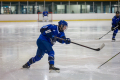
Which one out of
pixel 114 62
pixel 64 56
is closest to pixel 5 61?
pixel 64 56

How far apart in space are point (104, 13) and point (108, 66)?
21.3m

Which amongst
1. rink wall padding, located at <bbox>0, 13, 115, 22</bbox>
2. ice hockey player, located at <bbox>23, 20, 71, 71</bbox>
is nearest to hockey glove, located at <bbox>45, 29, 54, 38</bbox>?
ice hockey player, located at <bbox>23, 20, 71, 71</bbox>

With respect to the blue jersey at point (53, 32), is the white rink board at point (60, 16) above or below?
above

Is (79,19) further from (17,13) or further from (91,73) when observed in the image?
(91,73)

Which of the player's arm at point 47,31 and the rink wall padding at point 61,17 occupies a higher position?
the rink wall padding at point 61,17

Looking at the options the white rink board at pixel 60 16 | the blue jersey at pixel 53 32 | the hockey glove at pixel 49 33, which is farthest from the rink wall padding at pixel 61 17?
the hockey glove at pixel 49 33

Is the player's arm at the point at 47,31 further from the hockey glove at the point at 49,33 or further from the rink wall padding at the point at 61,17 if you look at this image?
the rink wall padding at the point at 61,17

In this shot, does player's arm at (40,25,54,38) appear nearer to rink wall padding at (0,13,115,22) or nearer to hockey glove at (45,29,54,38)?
hockey glove at (45,29,54,38)

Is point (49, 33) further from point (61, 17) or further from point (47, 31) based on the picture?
point (61, 17)

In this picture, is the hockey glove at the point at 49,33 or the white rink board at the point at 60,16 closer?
the hockey glove at the point at 49,33

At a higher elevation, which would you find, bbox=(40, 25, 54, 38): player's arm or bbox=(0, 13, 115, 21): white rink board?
bbox=(0, 13, 115, 21): white rink board

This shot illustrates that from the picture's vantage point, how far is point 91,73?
145 inches

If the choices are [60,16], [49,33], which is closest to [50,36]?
[49,33]

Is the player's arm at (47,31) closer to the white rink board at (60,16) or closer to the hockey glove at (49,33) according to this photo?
the hockey glove at (49,33)
